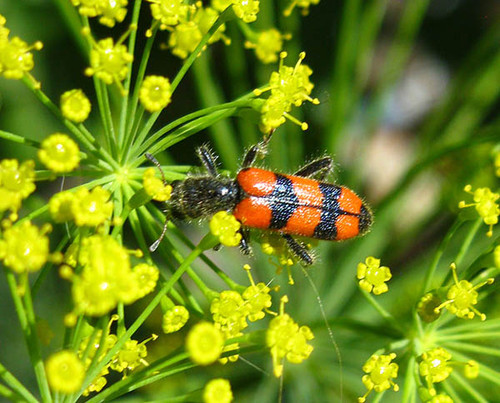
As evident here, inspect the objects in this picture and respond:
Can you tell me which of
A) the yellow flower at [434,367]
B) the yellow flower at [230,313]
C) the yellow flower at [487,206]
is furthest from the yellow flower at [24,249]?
the yellow flower at [487,206]

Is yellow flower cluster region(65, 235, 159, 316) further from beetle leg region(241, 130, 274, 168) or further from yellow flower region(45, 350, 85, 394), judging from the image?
beetle leg region(241, 130, 274, 168)

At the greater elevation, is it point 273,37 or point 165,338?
point 273,37

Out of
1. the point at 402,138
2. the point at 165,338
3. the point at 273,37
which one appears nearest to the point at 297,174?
the point at 273,37

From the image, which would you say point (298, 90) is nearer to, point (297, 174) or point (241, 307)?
point (297, 174)

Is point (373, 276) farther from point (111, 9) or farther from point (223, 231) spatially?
point (111, 9)

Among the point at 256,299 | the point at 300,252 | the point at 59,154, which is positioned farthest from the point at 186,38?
the point at 256,299

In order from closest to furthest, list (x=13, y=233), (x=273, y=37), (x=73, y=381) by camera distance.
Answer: (x=73, y=381)
(x=13, y=233)
(x=273, y=37)
